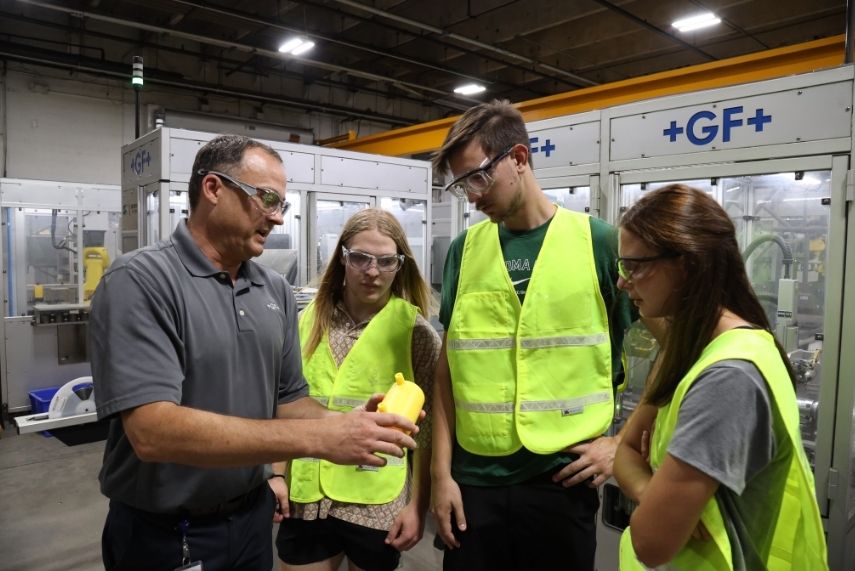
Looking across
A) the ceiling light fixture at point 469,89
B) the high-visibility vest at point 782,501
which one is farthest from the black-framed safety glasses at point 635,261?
the ceiling light fixture at point 469,89

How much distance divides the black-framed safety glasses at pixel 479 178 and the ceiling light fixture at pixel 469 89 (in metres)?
7.65

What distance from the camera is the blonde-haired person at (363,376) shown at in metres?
1.57

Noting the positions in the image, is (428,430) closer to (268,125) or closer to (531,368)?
(531,368)

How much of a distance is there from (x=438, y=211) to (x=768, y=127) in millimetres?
3427

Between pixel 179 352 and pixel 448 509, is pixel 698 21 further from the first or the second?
pixel 179 352

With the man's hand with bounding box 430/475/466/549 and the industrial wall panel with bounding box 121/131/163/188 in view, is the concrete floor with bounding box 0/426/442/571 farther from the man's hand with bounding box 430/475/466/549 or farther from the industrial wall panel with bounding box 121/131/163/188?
the industrial wall panel with bounding box 121/131/163/188

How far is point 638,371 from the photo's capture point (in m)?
2.68

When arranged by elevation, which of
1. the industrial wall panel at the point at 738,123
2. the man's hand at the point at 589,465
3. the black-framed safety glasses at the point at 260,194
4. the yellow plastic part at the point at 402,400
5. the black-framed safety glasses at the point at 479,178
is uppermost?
the industrial wall panel at the point at 738,123

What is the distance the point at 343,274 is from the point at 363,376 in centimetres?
36

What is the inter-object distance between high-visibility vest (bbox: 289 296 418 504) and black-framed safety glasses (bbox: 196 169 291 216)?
47 centimetres

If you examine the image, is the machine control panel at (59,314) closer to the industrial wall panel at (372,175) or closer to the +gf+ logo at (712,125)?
the industrial wall panel at (372,175)

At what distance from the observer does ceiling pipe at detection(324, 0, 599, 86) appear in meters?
5.76

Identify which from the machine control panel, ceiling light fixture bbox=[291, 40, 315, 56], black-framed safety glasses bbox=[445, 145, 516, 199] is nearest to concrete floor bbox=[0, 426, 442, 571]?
the machine control panel

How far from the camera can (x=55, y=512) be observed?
12.3ft
